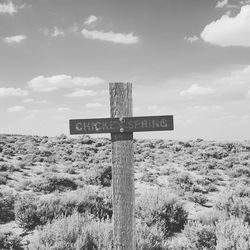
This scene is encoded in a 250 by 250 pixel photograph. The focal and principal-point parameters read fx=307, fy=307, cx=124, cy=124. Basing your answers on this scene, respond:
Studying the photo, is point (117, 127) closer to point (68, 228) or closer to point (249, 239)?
point (68, 228)

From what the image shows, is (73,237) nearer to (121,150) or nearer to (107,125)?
(121,150)

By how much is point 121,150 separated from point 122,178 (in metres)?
0.34

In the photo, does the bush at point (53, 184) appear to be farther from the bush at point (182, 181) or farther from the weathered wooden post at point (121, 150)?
the weathered wooden post at point (121, 150)

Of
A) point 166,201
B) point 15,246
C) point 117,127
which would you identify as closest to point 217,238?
point 166,201

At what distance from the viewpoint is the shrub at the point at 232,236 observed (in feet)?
16.4

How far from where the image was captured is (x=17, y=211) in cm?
723

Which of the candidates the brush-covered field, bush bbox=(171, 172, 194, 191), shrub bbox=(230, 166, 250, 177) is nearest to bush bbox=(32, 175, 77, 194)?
the brush-covered field

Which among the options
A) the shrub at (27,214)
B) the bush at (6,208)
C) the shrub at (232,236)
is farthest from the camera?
the bush at (6,208)

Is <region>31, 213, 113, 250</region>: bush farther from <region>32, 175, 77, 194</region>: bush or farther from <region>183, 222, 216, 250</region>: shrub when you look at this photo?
<region>32, 175, 77, 194</region>: bush

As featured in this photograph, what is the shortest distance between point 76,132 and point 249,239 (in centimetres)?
356

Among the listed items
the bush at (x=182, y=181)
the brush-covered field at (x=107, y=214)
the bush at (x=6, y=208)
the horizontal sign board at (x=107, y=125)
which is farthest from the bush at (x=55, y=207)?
the bush at (x=182, y=181)

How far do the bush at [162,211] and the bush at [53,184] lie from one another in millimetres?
4386

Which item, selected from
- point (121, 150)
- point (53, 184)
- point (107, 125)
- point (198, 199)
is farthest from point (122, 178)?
point (53, 184)

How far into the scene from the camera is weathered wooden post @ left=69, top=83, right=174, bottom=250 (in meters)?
3.71
